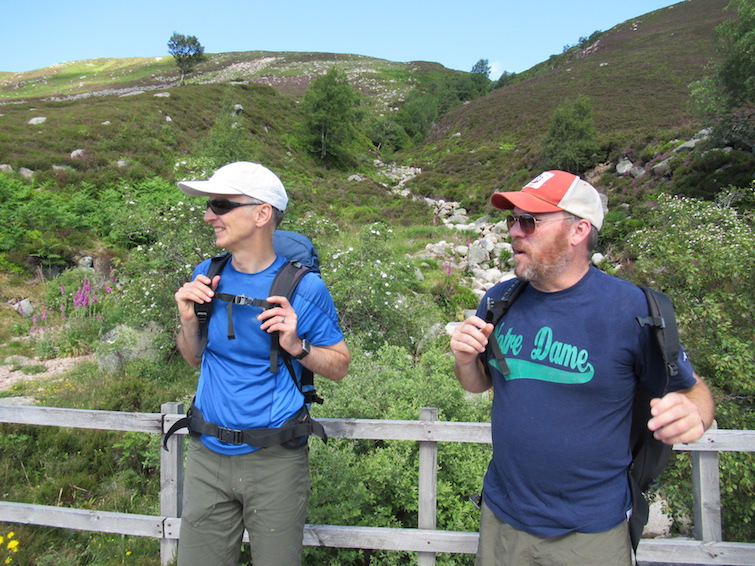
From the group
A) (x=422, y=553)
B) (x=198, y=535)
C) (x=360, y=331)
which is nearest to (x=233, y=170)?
(x=198, y=535)

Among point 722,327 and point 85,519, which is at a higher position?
point 722,327

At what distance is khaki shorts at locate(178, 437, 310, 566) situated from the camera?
1.96 metres

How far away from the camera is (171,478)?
287 centimetres

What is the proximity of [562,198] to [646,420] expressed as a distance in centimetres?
89

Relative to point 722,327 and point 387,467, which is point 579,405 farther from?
point 722,327

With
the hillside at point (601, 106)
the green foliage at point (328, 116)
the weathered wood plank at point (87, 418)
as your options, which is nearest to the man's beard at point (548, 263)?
the weathered wood plank at point (87, 418)

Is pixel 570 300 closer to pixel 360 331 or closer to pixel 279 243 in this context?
pixel 279 243

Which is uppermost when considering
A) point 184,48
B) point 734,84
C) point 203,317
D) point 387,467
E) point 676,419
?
point 184,48

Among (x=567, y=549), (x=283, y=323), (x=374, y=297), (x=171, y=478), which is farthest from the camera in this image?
(x=374, y=297)

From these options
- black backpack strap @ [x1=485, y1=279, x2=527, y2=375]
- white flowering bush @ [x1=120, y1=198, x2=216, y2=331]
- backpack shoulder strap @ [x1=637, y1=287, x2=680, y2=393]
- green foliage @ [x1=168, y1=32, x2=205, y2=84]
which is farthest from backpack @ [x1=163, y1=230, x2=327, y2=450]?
green foliage @ [x1=168, y1=32, x2=205, y2=84]

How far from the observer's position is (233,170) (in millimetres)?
2104

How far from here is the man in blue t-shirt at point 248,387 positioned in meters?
1.97

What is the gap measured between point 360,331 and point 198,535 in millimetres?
5515

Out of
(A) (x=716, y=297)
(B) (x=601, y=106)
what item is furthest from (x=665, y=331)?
(B) (x=601, y=106)
